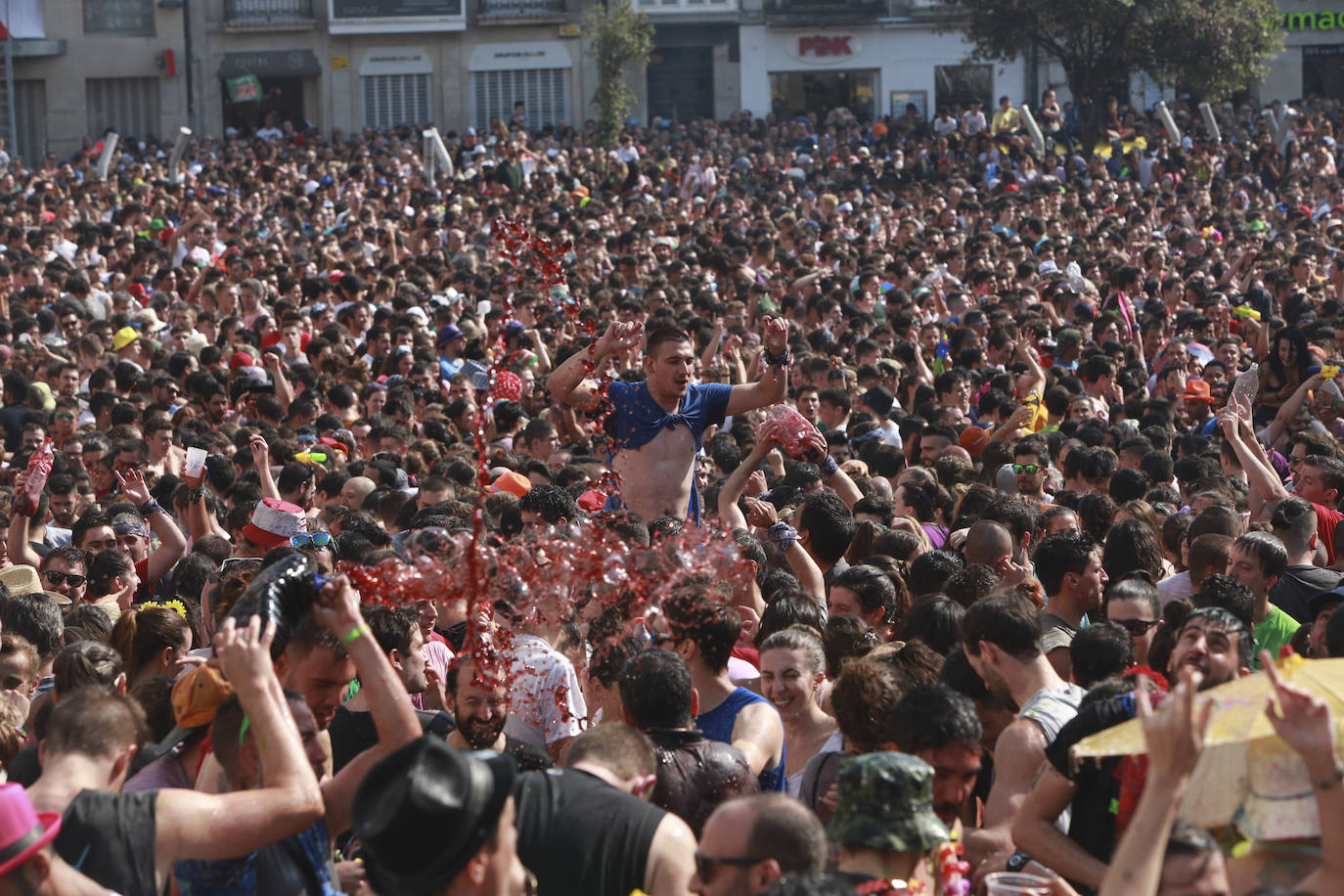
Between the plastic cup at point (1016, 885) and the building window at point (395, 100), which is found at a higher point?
the building window at point (395, 100)

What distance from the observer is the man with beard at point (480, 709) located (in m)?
4.92

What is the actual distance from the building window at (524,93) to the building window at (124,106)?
8.31 m

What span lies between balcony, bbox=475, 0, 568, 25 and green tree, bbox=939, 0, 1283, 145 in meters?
12.8

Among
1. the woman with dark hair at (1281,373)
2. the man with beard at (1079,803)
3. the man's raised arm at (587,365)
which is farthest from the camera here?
the woman with dark hair at (1281,373)

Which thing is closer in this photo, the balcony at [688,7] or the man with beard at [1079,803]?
the man with beard at [1079,803]

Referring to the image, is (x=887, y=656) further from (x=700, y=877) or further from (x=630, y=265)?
(x=630, y=265)

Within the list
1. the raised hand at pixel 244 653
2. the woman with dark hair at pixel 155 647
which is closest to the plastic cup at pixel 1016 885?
the raised hand at pixel 244 653

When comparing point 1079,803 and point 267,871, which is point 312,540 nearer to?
point 267,871

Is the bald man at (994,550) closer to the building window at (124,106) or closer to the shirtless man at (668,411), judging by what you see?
the shirtless man at (668,411)

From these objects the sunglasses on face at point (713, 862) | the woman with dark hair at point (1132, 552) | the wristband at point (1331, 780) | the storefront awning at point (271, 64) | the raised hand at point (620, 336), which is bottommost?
the woman with dark hair at point (1132, 552)

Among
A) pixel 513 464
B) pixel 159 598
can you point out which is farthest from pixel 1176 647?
pixel 513 464

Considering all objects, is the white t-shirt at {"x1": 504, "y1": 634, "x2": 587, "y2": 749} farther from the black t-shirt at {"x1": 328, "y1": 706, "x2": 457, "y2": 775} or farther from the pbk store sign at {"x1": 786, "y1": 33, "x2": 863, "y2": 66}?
the pbk store sign at {"x1": 786, "y1": 33, "x2": 863, "y2": 66}

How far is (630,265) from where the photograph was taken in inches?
737

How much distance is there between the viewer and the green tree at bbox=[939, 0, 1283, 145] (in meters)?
35.7
